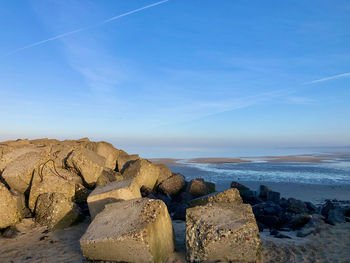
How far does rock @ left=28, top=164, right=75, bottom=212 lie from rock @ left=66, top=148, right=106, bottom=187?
415 millimetres

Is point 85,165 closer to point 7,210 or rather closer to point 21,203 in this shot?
point 21,203

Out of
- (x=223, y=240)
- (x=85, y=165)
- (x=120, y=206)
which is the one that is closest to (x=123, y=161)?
(x=85, y=165)

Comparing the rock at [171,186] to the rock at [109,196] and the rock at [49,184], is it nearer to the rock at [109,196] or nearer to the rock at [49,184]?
the rock at [49,184]

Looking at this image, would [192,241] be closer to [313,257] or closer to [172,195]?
[313,257]

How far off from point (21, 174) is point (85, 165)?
1.56 m

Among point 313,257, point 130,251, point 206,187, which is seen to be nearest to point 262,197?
point 206,187

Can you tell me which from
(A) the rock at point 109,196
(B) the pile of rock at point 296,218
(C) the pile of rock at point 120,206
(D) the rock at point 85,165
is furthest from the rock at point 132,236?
(D) the rock at point 85,165

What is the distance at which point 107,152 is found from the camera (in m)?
9.82

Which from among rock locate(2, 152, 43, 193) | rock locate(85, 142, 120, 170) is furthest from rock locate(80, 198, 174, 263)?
rock locate(85, 142, 120, 170)

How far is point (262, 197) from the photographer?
10.3 meters

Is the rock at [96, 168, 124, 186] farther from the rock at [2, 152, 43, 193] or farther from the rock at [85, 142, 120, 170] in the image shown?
the rock at [2, 152, 43, 193]

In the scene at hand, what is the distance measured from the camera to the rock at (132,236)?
414 centimetres

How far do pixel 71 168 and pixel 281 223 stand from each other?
18.8ft

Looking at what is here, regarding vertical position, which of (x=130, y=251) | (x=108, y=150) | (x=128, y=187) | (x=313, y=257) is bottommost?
(x=313, y=257)
